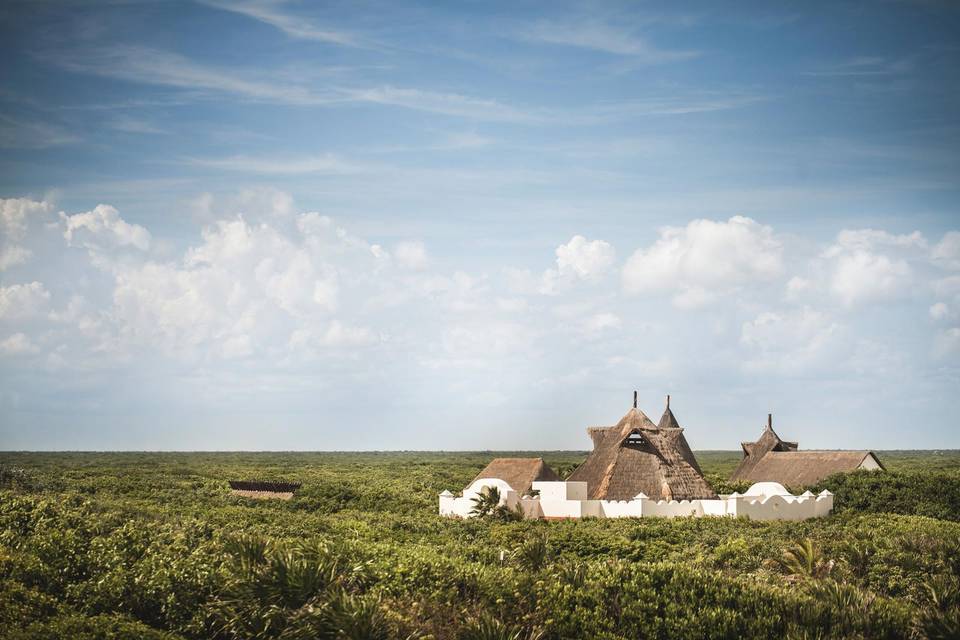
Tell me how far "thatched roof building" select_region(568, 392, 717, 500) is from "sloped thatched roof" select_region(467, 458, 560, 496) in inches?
60.9

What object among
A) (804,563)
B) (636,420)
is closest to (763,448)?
(636,420)

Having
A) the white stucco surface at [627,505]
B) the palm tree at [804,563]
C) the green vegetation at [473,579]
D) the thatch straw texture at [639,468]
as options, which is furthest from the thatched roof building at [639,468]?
the palm tree at [804,563]

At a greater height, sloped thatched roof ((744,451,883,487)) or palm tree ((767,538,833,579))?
sloped thatched roof ((744,451,883,487))

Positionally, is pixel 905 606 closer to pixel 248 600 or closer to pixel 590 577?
pixel 590 577

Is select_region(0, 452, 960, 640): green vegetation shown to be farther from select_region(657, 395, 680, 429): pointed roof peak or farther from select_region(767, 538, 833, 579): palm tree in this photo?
select_region(657, 395, 680, 429): pointed roof peak

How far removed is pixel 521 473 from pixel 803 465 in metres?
16.6

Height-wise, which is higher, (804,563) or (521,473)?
(521,473)

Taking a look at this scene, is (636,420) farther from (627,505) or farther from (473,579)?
(473,579)

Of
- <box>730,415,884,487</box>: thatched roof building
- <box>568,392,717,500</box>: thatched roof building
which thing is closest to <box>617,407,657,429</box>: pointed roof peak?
<box>568,392,717,500</box>: thatched roof building

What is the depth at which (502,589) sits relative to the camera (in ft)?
70.3

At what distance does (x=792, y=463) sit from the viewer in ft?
161

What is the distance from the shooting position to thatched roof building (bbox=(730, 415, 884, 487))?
155 ft

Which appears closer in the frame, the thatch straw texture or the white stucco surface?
the white stucco surface

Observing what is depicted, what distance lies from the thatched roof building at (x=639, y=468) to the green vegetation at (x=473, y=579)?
280 cm
